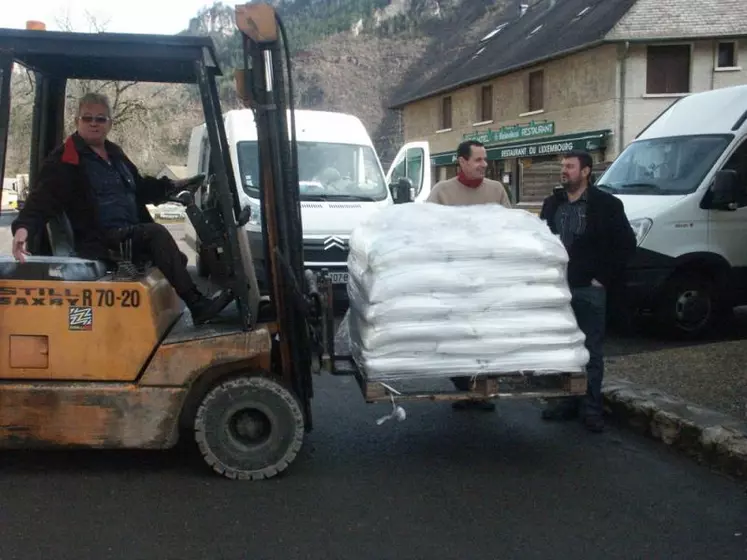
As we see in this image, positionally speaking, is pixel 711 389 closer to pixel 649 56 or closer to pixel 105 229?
pixel 105 229

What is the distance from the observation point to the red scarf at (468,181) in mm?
6566

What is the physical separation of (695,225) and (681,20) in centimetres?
2730

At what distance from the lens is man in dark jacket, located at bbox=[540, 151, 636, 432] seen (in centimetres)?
635

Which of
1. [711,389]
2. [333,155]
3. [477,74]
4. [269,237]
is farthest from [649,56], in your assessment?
[269,237]

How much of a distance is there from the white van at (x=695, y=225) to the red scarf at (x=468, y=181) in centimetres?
337

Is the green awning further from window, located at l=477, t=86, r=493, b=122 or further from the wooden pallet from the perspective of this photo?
the wooden pallet

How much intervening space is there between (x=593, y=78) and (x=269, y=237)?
3172 cm

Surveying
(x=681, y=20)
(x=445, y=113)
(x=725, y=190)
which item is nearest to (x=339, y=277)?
Answer: (x=725, y=190)

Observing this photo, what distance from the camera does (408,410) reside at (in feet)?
23.0

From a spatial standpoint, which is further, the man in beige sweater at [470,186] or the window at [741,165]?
the window at [741,165]

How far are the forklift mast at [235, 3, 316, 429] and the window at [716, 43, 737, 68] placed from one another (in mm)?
32356

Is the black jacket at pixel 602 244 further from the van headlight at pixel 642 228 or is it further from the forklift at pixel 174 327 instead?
the van headlight at pixel 642 228

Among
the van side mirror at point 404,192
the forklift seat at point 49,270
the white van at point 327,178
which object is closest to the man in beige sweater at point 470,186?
the forklift seat at point 49,270

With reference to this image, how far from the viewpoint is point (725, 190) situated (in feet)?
30.7
